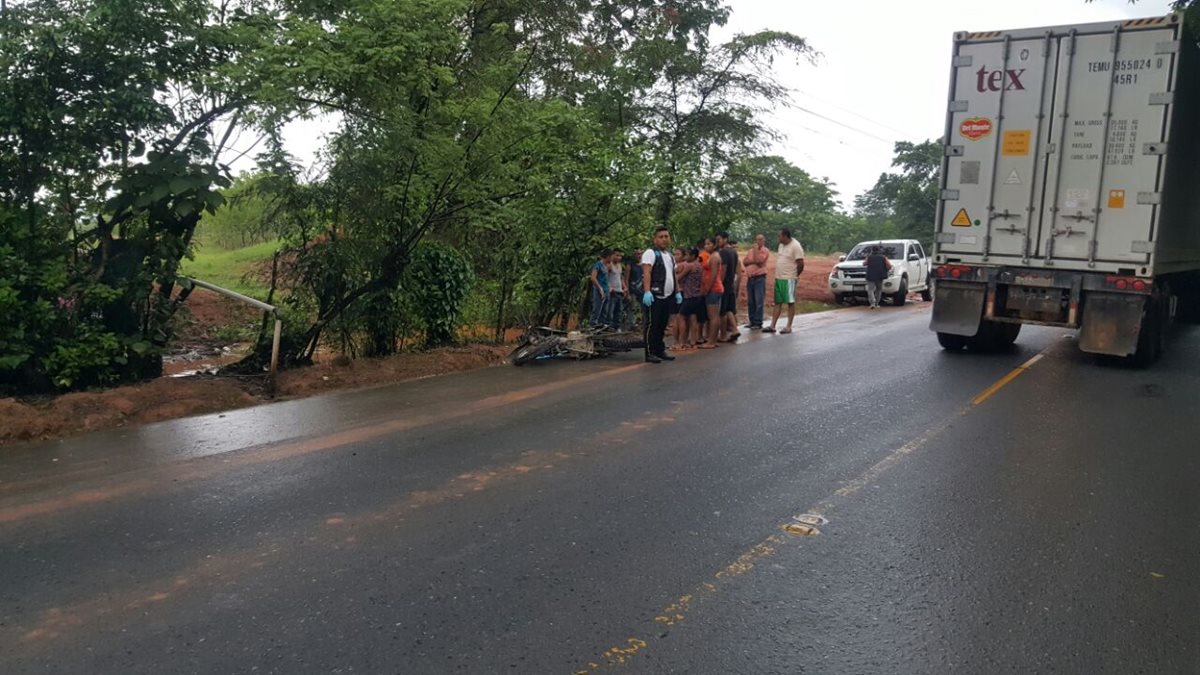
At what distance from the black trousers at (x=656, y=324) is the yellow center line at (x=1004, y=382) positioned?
4.01 meters

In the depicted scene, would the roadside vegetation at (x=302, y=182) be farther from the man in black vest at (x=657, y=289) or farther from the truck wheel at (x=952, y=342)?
the truck wheel at (x=952, y=342)

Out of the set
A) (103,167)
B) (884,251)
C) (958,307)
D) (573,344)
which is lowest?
(573,344)

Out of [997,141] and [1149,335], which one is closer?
[997,141]

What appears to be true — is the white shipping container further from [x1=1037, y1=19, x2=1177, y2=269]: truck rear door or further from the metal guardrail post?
the metal guardrail post

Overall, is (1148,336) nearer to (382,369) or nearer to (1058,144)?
(1058,144)

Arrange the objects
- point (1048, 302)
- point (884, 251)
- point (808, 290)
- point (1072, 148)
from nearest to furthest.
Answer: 1. point (1072, 148)
2. point (1048, 302)
3. point (884, 251)
4. point (808, 290)

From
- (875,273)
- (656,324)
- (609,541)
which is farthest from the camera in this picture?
(875,273)

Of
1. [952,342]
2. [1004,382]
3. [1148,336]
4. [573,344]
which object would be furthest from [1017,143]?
[573,344]

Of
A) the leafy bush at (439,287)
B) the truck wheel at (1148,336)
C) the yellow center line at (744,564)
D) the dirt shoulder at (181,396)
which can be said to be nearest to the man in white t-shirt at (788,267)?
the truck wheel at (1148,336)

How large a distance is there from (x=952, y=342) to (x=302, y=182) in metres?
9.14

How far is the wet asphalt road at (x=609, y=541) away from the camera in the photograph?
346 cm

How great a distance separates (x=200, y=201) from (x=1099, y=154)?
403 inches

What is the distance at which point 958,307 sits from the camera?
11570 mm

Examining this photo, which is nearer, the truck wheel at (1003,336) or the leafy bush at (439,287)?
the leafy bush at (439,287)
